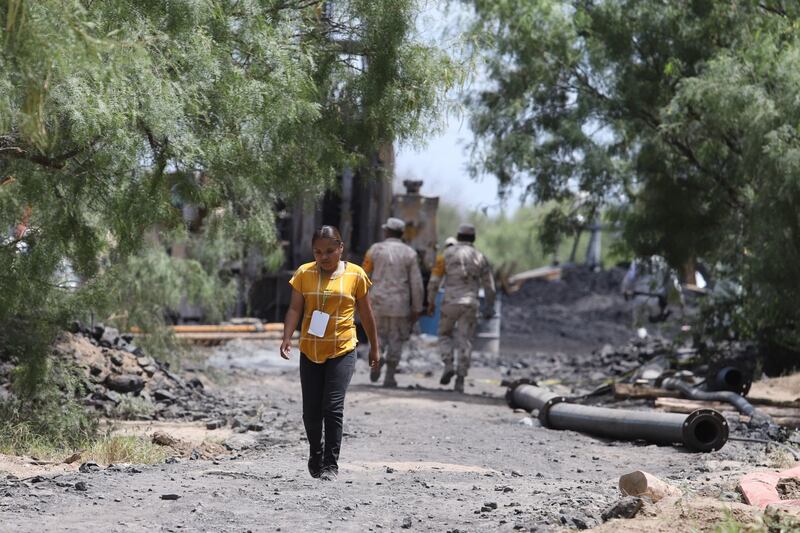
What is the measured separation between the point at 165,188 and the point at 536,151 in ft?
28.0

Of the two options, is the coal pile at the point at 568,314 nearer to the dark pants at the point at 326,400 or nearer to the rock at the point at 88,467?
the dark pants at the point at 326,400

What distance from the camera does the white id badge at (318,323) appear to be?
8.69 m

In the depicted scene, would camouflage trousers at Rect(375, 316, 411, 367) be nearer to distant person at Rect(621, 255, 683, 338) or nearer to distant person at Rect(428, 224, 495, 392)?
distant person at Rect(428, 224, 495, 392)

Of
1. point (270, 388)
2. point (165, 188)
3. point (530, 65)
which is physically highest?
point (530, 65)

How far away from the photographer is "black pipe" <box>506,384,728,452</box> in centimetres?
1161

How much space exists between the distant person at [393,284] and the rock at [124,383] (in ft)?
12.5

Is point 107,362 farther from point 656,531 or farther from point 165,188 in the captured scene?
point 656,531

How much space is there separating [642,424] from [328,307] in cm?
440

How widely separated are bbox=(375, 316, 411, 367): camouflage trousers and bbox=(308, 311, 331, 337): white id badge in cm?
816

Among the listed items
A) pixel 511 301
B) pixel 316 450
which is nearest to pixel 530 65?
pixel 316 450

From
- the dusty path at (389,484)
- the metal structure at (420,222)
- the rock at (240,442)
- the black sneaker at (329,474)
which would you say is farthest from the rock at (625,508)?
the metal structure at (420,222)

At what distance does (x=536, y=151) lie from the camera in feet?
58.1

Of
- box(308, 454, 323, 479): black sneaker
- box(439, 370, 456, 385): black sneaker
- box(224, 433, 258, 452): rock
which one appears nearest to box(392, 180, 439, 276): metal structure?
box(439, 370, 456, 385): black sneaker

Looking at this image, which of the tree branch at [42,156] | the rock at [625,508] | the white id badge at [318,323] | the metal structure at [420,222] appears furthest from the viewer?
the metal structure at [420,222]
